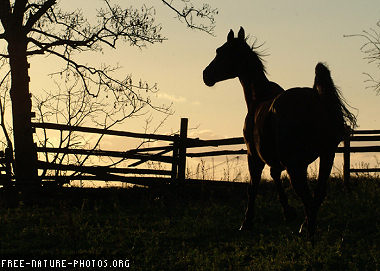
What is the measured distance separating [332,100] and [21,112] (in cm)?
889

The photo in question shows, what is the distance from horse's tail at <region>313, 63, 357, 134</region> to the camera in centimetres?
751

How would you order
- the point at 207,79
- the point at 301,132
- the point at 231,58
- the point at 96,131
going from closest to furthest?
1. the point at 301,132
2. the point at 231,58
3. the point at 207,79
4. the point at 96,131

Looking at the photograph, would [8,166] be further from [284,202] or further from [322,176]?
[322,176]

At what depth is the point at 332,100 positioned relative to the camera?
756cm

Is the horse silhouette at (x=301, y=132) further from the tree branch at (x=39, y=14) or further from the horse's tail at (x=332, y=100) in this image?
the tree branch at (x=39, y=14)

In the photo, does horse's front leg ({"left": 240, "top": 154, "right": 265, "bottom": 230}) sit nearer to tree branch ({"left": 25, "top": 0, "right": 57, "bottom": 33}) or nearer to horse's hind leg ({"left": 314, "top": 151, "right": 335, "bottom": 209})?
horse's hind leg ({"left": 314, "top": 151, "right": 335, "bottom": 209})

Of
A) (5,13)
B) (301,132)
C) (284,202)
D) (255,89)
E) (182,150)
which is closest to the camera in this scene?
(301,132)

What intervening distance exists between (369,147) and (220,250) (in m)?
8.06

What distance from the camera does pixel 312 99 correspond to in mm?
7316

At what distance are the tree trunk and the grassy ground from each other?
3.62ft

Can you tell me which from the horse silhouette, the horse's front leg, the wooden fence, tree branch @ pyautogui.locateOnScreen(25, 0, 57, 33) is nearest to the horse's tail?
the horse silhouette

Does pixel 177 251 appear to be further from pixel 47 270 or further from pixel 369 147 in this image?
pixel 369 147

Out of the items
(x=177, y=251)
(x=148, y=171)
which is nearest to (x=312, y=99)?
(x=177, y=251)

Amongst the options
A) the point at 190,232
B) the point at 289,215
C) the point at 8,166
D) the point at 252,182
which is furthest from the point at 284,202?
the point at 8,166
